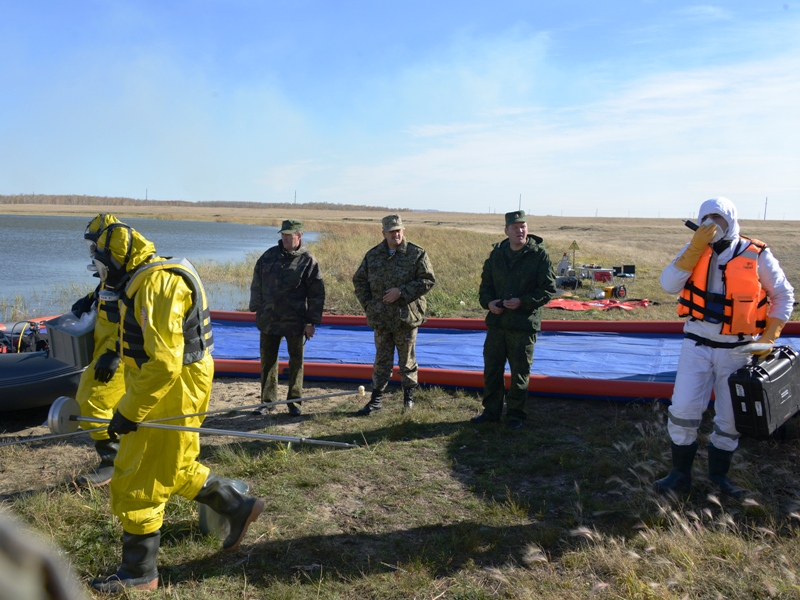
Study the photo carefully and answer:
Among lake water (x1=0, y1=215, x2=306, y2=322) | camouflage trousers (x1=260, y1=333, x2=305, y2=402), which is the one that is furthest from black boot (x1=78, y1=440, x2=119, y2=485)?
lake water (x1=0, y1=215, x2=306, y2=322)

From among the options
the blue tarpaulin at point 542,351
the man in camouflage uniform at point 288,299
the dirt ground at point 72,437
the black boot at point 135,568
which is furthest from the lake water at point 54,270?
the black boot at point 135,568

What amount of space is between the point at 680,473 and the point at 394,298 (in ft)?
9.50

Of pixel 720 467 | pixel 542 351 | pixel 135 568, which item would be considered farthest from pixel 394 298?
pixel 135 568

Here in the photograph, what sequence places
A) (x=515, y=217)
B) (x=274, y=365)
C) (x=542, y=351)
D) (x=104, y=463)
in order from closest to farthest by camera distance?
(x=104, y=463)
(x=515, y=217)
(x=274, y=365)
(x=542, y=351)

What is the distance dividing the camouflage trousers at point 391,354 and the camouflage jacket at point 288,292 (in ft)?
2.18

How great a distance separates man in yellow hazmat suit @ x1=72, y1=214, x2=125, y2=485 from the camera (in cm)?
454

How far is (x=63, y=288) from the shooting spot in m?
17.7

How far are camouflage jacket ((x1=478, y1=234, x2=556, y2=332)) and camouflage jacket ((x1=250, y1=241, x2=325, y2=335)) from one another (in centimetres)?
162

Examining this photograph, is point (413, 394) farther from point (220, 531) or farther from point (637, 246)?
point (637, 246)

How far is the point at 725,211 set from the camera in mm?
4422

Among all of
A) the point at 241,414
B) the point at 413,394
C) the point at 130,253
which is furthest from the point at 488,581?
the point at 241,414

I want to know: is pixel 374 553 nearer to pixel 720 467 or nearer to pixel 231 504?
pixel 231 504

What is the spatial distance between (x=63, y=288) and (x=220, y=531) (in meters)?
15.7

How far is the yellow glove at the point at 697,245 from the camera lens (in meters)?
4.34
